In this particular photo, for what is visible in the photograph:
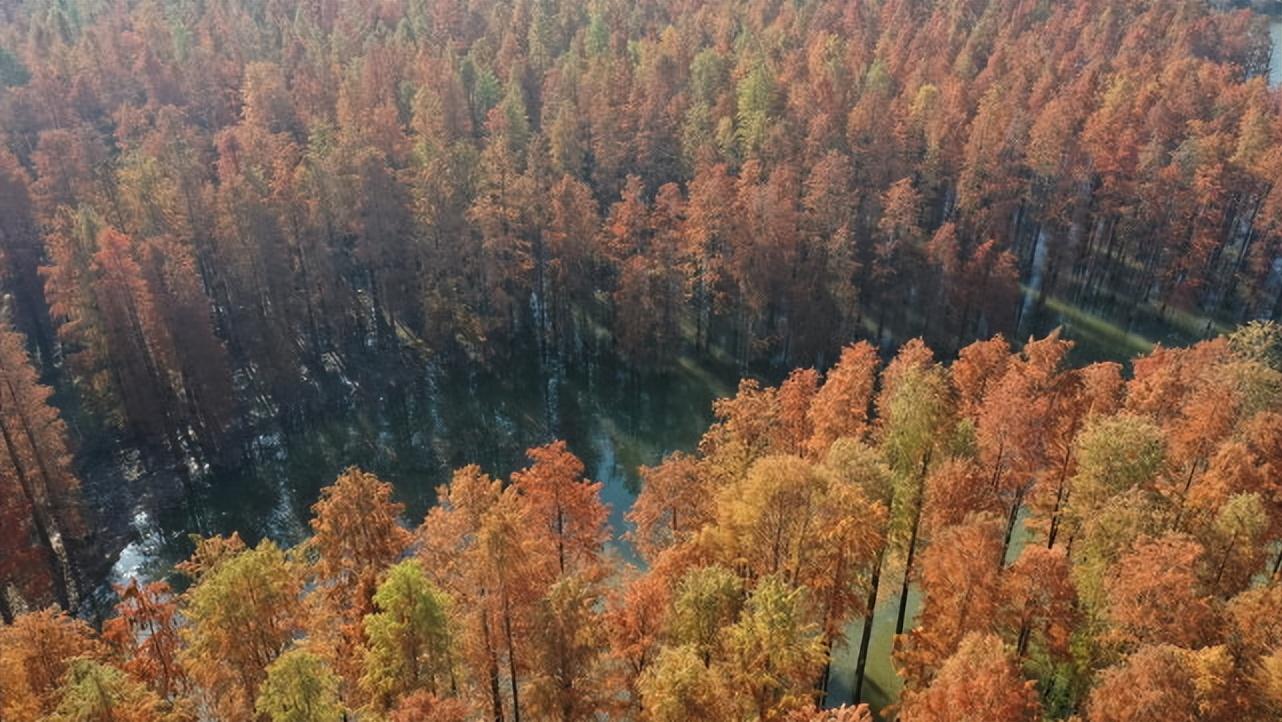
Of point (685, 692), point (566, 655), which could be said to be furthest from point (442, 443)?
point (685, 692)

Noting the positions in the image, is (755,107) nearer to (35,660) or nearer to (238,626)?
(238,626)

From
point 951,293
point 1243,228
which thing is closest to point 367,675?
point 951,293

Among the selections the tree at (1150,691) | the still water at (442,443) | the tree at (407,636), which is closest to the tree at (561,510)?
the tree at (407,636)

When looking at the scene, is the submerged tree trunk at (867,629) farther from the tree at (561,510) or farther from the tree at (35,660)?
the tree at (35,660)

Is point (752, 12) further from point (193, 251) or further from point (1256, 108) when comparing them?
point (193, 251)

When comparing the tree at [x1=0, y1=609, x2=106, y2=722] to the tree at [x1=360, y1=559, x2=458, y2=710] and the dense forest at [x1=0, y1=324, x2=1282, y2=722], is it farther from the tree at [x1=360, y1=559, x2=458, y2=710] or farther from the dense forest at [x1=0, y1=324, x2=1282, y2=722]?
the tree at [x1=360, y1=559, x2=458, y2=710]

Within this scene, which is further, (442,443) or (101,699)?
(442,443)
